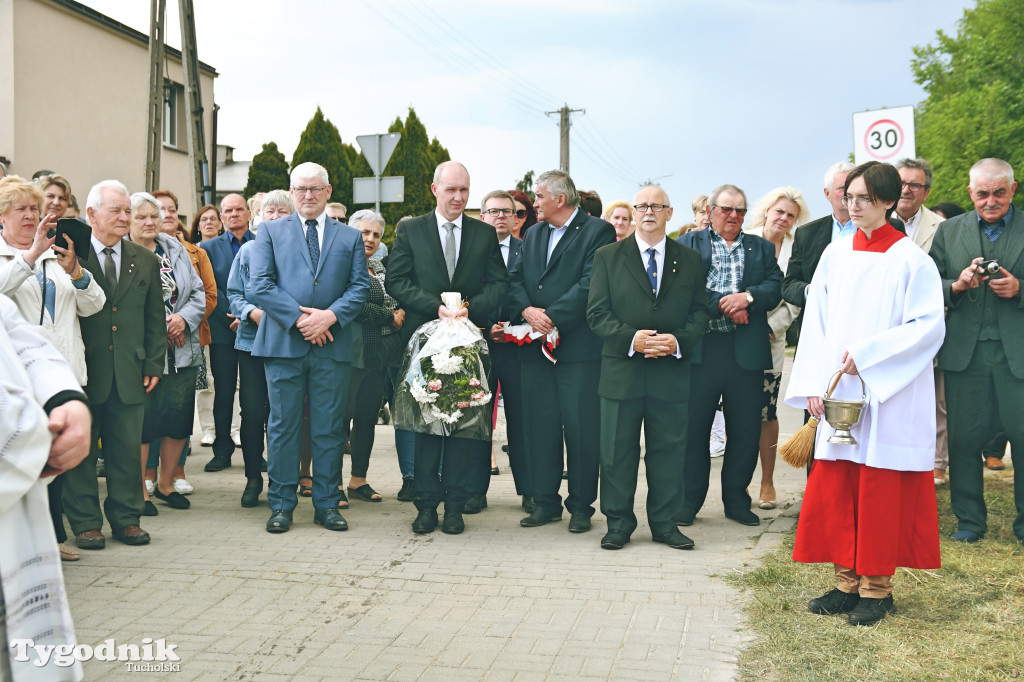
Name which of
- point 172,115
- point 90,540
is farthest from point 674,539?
point 172,115

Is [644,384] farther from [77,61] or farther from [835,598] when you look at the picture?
[77,61]

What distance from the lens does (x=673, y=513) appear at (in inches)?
248

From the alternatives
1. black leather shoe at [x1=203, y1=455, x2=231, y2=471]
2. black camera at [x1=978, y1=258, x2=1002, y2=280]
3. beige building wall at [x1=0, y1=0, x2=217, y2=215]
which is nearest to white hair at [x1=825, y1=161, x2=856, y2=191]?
black camera at [x1=978, y1=258, x2=1002, y2=280]

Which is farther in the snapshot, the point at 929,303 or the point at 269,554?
the point at 269,554

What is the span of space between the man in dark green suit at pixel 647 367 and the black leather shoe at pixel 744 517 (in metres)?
0.86

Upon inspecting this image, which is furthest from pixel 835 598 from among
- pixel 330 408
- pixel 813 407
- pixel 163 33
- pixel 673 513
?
pixel 163 33

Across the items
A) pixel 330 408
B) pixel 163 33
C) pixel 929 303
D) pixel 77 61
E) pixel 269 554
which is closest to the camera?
pixel 929 303

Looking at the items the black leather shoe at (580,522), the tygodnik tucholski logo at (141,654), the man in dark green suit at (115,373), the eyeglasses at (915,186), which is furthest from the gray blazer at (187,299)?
the eyeglasses at (915,186)

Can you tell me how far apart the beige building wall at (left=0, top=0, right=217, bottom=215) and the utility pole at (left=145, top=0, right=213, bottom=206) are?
0.46 meters

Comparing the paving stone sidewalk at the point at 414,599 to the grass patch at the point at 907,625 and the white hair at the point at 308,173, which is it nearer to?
the grass patch at the point at 907,625

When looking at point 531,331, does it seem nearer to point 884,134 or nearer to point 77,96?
point 884,134

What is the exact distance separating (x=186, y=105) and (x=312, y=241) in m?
11.6

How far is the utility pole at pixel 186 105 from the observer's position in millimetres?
16750

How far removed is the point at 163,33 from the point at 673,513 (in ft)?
49.1
